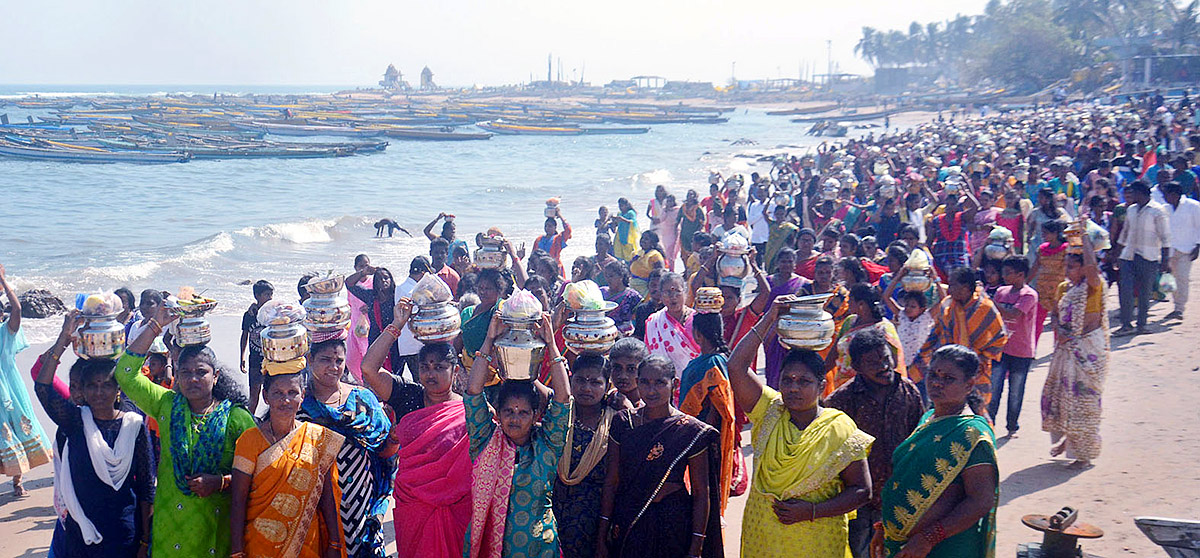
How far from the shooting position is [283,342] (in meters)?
3.71

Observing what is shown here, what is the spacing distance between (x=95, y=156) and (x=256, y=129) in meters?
23.2

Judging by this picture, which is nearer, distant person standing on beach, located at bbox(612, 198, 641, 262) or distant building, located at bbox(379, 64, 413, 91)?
distant person standing on beach, located at bbox(612, 198, 641, 262)

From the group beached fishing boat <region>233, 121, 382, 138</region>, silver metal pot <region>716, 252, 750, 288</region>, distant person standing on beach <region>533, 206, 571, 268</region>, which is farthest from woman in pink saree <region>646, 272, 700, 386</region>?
beached fishing boat <region>233, 121, 382, 138</region>

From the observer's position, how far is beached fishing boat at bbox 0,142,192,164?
40344mm

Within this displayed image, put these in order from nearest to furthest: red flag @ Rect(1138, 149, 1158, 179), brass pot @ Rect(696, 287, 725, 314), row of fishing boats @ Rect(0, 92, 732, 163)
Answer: brass pot @ Rect(696, 287, 725, 314), red flag @ Rect(1138, 149, 1158, 179), row of fishing boats @ Rect(0, 92, 732, 163)

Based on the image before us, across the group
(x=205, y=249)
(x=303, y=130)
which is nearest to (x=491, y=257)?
(x=205, y=249)

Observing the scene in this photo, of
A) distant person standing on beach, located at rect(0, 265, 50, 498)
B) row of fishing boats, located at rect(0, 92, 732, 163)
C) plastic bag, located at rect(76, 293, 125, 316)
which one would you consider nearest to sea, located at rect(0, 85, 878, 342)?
row of fishing boats, located at rect(0, 92, 732, 163)

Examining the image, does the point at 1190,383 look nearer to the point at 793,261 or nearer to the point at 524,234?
the point at 793,261

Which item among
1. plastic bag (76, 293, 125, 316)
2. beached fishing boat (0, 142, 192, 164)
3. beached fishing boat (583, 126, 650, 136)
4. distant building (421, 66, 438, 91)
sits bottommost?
beached fishing boat (0, 142, 192, 164)

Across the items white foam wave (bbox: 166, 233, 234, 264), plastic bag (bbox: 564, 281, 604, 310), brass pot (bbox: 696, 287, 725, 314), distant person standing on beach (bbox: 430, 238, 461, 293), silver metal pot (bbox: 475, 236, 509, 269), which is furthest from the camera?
white foam wave (bbox: 166, 233, 234, 264)

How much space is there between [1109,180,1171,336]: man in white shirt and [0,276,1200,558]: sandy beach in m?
1.21

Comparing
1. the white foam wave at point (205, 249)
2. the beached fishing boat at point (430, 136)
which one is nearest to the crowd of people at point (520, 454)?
the white foam wave at point (205, 249)

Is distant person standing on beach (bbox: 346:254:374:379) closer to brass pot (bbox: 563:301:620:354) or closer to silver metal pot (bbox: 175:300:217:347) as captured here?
silver metal pot (bbox: 175:300:217:347)

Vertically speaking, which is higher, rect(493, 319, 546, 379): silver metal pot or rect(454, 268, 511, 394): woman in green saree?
rect(493, 319, 546, 379): silver metal pot
